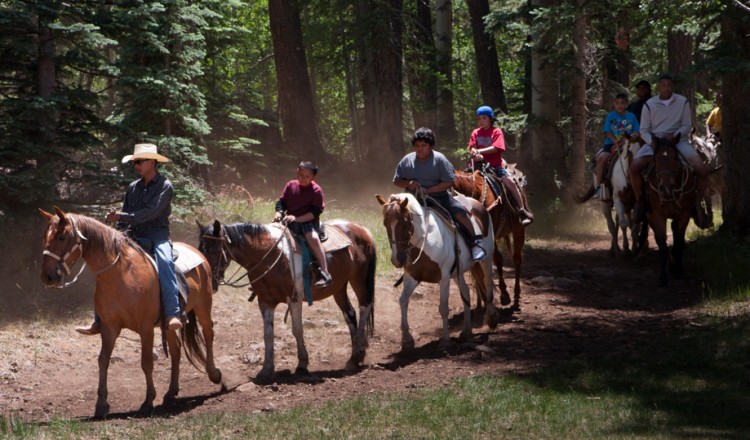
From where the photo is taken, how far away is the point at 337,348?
1341cm

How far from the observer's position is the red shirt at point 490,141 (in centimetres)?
1460

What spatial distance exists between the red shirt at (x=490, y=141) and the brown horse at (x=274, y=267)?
340cm

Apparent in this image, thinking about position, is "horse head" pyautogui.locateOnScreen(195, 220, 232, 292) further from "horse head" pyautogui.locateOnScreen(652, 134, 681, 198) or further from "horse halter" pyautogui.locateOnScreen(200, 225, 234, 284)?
"horse head" pyautogui.locateOnScreen(652, 134, 681, 198)

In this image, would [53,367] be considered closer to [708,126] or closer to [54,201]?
[54,201]

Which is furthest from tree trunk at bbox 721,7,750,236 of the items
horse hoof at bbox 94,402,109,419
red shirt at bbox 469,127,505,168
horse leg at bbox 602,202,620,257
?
horse hoof at bbox 94,402,109,419

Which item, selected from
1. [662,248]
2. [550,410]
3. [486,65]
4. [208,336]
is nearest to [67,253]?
[208,336]

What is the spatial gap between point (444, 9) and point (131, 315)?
68.3 ft

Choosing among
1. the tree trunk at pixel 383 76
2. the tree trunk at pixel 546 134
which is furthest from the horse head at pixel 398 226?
the tree trunk at pixel 383 76

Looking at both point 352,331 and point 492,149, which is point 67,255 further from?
point 492,149

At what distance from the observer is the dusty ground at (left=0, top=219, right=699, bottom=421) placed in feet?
34.4

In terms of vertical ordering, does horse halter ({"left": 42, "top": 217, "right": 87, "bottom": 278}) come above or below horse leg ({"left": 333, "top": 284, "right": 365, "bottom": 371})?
above

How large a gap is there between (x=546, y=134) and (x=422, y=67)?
5.21m

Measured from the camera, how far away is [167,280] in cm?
1006

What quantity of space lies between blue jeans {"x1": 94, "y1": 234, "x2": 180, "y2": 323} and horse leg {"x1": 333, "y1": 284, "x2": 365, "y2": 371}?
109 inches
